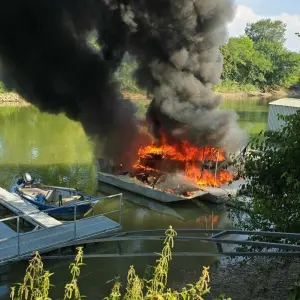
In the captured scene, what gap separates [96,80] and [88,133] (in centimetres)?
198

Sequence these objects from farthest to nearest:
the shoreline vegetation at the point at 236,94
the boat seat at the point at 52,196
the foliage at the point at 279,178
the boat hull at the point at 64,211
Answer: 1. the shoreline vegetation at the point at 236,94
2. the boat seat at the point at 52,196
3. the boat hull at the point at 64,211
4. the foliage at the point at 279,178

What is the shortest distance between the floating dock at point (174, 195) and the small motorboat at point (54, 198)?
2.17 meters

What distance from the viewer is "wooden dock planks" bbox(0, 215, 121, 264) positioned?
25.3 feet

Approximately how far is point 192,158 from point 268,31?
77.7 meters

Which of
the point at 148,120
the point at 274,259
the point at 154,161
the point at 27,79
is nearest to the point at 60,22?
the point at 27,79

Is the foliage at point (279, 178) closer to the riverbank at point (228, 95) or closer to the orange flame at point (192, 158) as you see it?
the orange flame at point (192, 158)

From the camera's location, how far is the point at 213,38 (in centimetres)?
1536

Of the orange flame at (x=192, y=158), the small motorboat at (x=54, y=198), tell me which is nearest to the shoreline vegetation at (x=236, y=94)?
the orange flame at (x=192, y=158)

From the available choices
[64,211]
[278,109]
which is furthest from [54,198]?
[278,109]

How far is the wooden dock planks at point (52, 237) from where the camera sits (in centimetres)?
772

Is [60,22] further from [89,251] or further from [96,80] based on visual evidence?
[89,251]

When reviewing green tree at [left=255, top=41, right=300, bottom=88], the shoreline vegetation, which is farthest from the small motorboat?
green tree at [left=255, top=41, right=300, bottom=88]

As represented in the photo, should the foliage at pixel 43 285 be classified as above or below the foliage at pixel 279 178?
below

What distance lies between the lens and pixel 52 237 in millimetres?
8375
